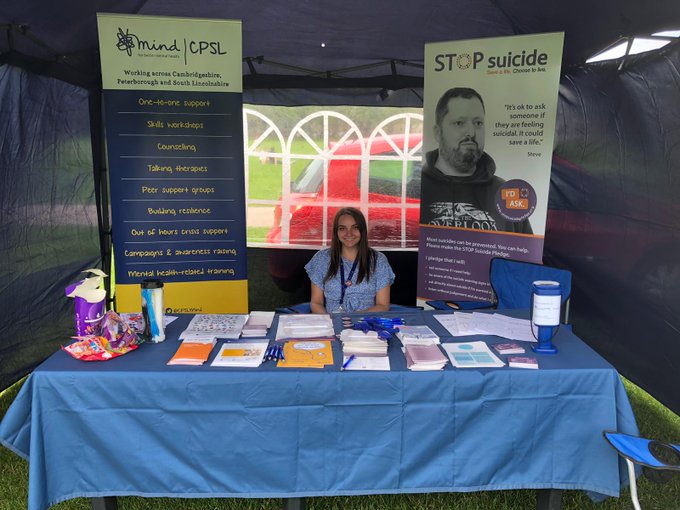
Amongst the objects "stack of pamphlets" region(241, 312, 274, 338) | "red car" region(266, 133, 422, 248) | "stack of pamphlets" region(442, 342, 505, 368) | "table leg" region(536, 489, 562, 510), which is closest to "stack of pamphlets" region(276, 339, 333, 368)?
"stack of pamphlets" region(241, 312, 274, 338)

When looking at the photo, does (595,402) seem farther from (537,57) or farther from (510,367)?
(537,57)

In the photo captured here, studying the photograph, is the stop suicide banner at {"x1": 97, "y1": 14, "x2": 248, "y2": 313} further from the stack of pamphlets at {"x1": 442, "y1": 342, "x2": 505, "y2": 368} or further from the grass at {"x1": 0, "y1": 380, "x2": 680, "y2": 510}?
the stack of pamphlets at {"x1": 442, "y1": 342, "x2": 505, "y2": 368}

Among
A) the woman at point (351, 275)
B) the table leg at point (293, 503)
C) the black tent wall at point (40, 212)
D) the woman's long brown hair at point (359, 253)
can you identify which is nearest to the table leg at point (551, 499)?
the table leg at point (293, 503)

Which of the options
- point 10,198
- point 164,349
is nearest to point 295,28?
point 10,198

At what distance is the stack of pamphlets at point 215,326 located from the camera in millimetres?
2037

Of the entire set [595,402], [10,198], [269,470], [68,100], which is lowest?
[269,470]

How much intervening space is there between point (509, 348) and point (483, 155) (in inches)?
79.2

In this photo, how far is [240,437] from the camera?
1716 millimetres

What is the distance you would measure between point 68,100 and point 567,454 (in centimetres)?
369

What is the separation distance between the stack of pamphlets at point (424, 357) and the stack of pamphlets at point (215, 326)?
699 mm

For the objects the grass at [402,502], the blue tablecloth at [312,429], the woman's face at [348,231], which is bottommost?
the grass at [402,502]

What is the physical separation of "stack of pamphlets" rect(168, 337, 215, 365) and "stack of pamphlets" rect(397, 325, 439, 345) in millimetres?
736

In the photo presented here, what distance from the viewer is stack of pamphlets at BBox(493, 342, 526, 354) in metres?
1.89

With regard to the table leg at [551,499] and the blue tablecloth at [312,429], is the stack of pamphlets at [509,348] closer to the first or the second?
the blue tablecloth at [312,429]
